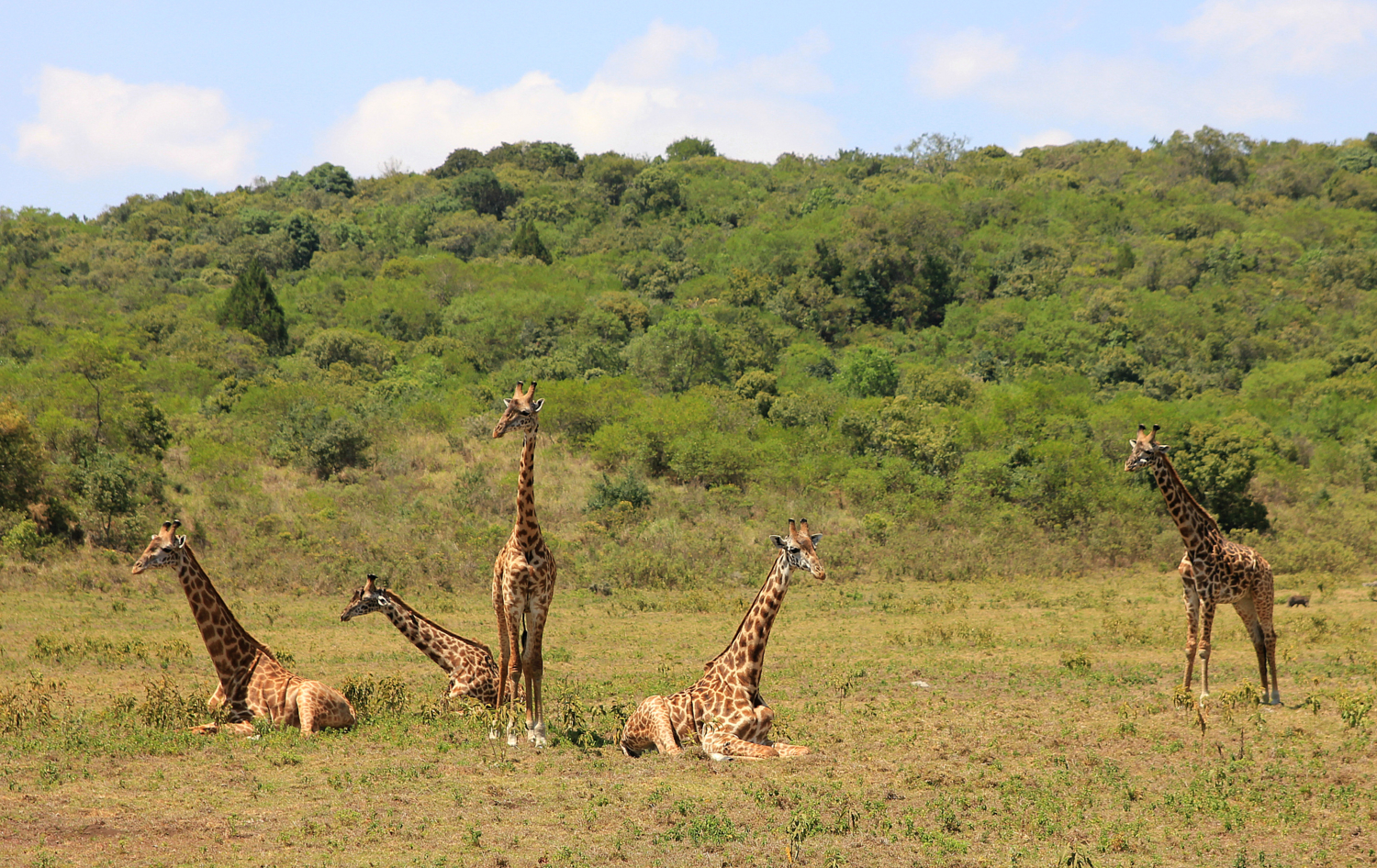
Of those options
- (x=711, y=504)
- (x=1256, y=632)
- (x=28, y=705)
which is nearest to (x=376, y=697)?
(x=28, y=705)

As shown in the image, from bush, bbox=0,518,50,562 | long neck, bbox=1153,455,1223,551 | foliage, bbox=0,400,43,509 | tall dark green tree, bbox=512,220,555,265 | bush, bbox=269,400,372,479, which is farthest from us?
tall dark green tree, bbox=512,220,555,265

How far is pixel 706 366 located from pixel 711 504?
15.1 m

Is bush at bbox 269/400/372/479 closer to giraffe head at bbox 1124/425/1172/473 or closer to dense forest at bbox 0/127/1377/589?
dense forest at bbox 0/127/1377/589

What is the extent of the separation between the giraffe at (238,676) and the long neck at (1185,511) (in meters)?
8.62

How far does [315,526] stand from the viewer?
24.8 m

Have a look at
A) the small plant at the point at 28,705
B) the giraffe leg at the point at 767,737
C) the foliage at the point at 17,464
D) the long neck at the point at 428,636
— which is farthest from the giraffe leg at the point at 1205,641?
the foliage at the point at 17,464

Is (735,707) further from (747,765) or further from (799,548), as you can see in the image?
(799,548)

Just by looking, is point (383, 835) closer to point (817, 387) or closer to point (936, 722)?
point (936, 722)

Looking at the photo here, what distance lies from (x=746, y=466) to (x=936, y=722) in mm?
20164

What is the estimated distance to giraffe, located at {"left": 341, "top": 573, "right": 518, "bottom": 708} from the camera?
37.6 feet

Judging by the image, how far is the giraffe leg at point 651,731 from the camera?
960cm

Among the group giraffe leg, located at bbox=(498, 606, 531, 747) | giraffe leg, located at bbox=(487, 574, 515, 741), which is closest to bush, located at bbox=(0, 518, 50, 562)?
giraffe leg, located at bbox=(487, 574, 515, 741)

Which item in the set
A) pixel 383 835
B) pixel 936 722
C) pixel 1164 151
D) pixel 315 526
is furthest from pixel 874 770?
pixel 1164 151

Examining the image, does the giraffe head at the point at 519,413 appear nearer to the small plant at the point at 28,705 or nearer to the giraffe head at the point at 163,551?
the giraffe head at the point at 163,551
